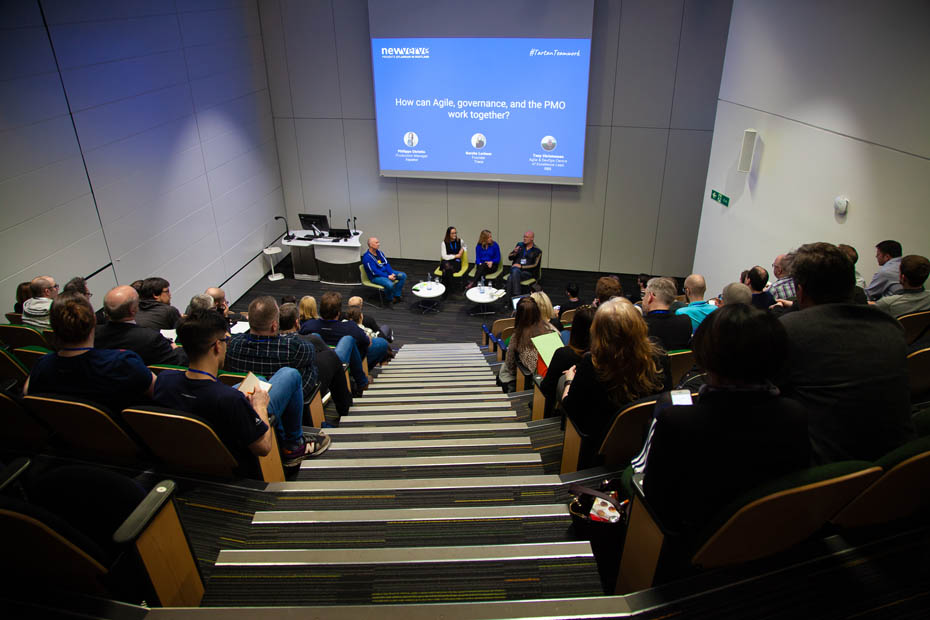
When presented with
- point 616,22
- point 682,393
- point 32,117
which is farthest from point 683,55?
point 32,117

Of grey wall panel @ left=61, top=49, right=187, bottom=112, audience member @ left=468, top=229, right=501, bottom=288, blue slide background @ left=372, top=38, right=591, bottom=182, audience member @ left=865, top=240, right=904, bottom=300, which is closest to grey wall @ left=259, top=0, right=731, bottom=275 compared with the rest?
blue slide background @ left=372, top=38, right=591, bottom=182

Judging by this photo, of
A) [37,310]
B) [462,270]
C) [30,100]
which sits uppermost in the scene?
[30,100]

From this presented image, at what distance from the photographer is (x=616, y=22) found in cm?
789

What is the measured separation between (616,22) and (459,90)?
2.57m

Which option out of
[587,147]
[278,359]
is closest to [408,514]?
[278,359]

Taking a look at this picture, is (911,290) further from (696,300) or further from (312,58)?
(312,58)

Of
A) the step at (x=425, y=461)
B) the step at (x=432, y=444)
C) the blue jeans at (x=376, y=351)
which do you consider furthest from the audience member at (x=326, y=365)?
the blue jeans at (x=376, y=351)

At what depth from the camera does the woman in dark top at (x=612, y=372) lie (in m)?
2.36

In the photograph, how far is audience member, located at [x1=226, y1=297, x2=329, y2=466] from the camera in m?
2.94

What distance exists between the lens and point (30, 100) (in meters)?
4.86

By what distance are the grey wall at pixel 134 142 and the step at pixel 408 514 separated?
4110 millimetres

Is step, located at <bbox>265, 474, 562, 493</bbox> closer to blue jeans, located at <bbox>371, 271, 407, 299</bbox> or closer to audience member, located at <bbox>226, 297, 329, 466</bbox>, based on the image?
audience member, located at <bbox>226, 297, 329, 466</bbox>

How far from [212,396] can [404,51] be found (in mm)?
7653

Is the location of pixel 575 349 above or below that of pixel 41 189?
below
